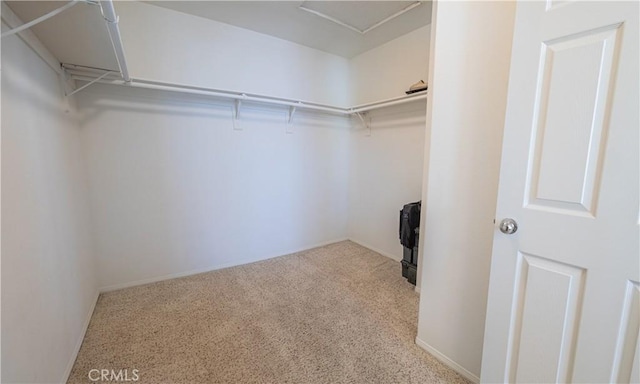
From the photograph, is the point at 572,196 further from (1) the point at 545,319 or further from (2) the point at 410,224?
(2) the point at 410,224

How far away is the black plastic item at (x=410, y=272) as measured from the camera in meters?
2.58

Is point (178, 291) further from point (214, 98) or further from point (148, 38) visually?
point (148, 38)

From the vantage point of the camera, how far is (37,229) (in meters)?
1.30

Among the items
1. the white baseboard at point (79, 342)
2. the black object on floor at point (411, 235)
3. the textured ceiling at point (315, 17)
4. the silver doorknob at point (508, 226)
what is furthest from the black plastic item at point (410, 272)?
the white baseboard at point (79, 342)

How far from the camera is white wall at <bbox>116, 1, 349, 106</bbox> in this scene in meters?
2.34

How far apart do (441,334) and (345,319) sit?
2.29ft

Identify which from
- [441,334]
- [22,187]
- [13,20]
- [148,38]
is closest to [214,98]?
[148,38]

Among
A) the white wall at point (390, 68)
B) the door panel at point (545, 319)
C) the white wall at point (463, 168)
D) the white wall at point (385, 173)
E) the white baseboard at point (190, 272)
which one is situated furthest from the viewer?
the white wall at point (385, 173)

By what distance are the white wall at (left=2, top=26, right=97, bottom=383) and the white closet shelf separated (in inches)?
10.3

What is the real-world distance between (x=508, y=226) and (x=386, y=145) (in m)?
2.23

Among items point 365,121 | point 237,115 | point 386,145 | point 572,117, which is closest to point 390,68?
point 365,121

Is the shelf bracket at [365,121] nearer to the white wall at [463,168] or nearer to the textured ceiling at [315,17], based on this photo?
the textured ceiling at [315,17]

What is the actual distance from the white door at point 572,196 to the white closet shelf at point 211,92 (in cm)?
156

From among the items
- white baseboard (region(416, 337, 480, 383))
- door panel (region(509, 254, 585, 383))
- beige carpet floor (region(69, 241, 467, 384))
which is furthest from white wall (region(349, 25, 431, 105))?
white baseboard (region(416, 337, 480, 383))
